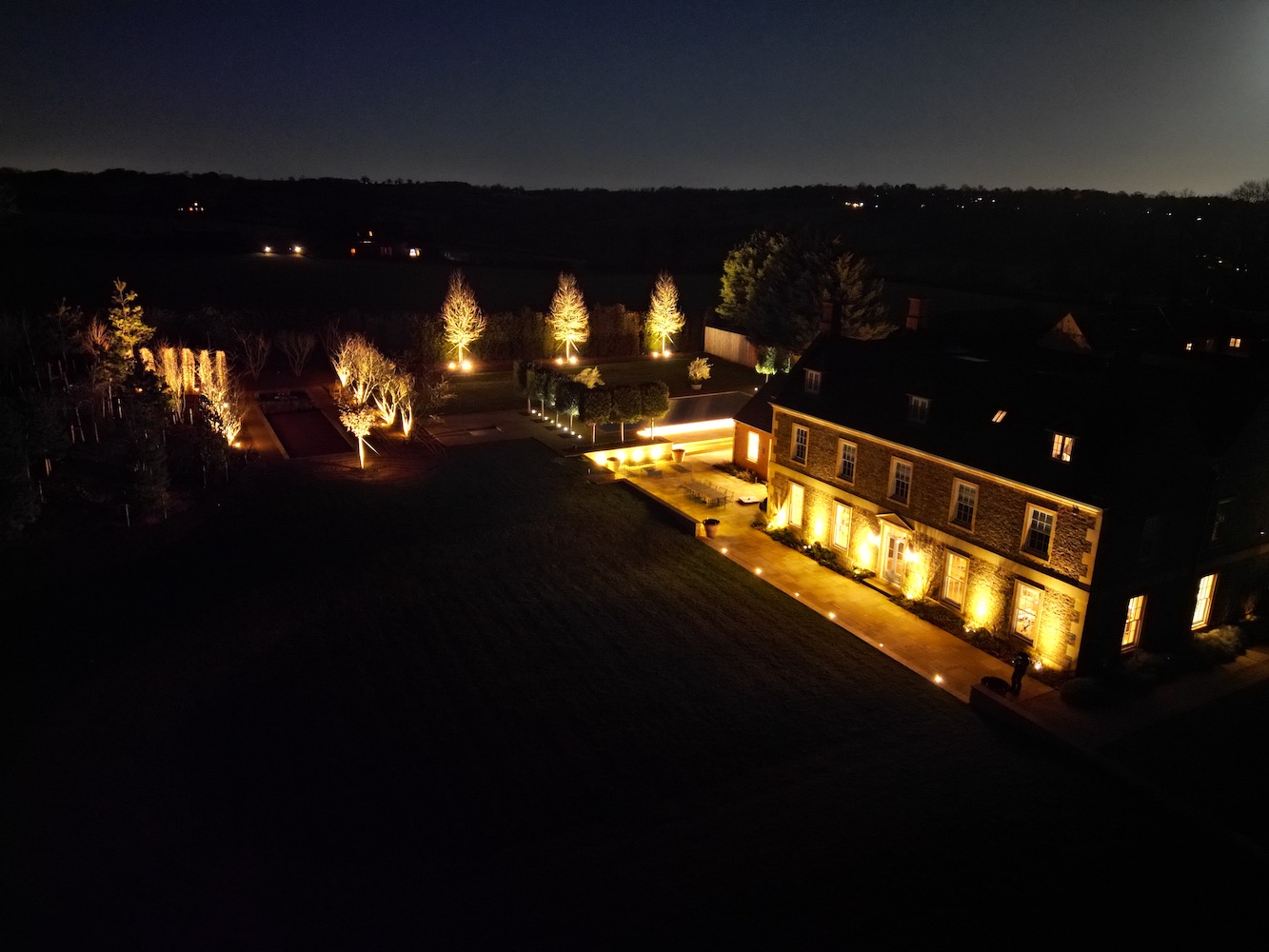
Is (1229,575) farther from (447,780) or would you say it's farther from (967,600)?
(447,780)

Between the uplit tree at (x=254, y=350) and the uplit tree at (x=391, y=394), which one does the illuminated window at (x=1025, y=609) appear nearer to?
the uplit tree at (x=391, y=394)

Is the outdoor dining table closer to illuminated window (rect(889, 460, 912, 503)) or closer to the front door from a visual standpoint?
the front door

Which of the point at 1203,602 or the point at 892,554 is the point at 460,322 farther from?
the point at 1203,602

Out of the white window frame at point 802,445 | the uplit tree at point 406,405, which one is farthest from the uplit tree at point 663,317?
the white window frame at point 802,445

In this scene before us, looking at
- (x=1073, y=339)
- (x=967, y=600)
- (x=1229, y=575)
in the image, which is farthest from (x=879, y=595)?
(x=1073, y=339)

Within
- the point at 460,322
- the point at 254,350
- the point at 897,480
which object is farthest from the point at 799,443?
the point at 254,350
